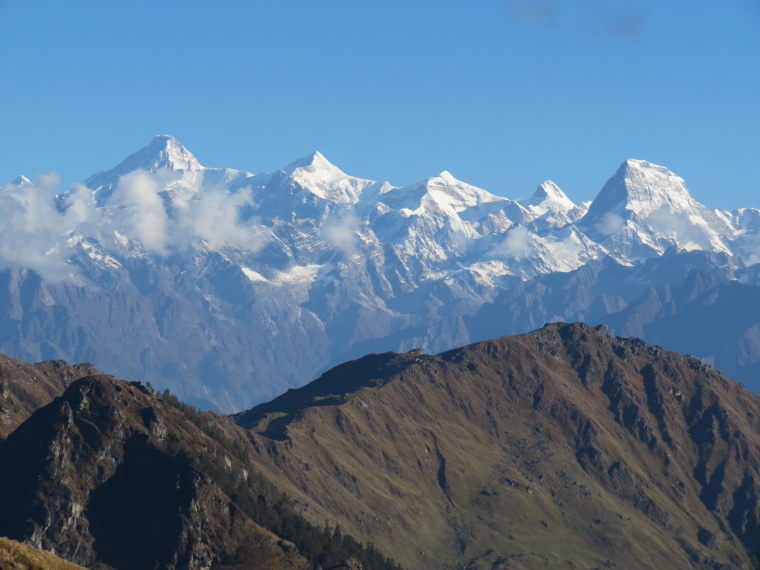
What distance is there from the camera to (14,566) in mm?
130750

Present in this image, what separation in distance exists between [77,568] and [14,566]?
30.8 ft

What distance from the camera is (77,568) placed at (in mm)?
138625
